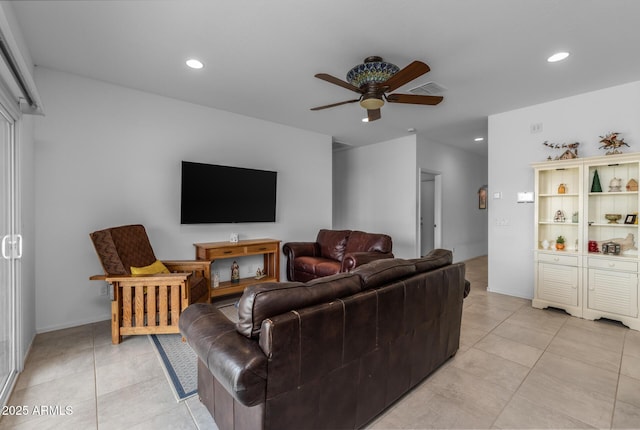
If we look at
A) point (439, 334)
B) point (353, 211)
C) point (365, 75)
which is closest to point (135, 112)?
point (365, 75)

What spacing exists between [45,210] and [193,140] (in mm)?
1710

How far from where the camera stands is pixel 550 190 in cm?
378

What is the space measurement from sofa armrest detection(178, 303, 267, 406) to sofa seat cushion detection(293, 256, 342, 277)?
8.49 feet

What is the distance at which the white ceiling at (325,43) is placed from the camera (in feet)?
6.64

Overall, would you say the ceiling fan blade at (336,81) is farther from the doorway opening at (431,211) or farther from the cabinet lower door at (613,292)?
the doorway opening at (431,211)

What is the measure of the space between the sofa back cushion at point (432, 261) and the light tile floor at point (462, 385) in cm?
81

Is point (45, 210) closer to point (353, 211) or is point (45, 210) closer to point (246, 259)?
point (246, 259)

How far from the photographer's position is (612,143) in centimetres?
325

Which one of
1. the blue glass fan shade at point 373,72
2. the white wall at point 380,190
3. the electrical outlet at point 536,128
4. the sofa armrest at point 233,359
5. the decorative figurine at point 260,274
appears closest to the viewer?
the sofa armrest at point 233,359

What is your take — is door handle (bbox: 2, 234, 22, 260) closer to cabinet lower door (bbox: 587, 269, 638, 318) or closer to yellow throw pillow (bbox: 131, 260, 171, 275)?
yellow throw pillow (bbox: 131, 260, 171, 275)

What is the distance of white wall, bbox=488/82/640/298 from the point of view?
10.8ft

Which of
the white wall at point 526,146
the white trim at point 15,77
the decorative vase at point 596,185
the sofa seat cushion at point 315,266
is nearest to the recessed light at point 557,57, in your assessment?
the white wall at point 526,146

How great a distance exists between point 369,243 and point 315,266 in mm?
872

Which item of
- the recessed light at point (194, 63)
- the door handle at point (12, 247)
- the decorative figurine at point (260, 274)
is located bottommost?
the decorative figurine at point (260, 274)
